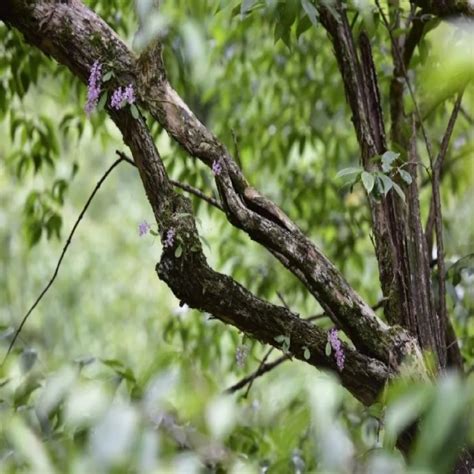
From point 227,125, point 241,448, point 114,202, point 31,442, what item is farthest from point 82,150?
point 31,442

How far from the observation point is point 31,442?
484 millimetres

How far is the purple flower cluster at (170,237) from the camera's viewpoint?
961 millimetres

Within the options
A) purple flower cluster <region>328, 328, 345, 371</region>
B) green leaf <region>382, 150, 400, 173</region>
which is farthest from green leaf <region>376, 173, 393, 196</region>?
purple flower cluster <region>328, 328, 345, 371</region>

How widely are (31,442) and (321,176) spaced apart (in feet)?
6.13

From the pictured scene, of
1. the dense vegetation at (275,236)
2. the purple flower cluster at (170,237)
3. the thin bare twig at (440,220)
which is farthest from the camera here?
the thin bare twig at (440,220)

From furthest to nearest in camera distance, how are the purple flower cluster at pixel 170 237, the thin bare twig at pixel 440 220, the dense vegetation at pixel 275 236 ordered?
1. the thin bare twig at pixel 440 220
2. the purple flower cluster at pixel 170 237
3. the dense vegetation at pixel 275 236

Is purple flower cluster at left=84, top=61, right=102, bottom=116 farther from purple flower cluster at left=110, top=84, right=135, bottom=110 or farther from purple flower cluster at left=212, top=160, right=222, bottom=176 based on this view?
purple flower cluster at left=212, top=160, right=222, bottom=176

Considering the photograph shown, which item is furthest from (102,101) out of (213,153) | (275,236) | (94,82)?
(275,236)

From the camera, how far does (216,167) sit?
102cm

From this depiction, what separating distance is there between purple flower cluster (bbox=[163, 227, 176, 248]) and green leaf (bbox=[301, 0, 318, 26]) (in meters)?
0.30

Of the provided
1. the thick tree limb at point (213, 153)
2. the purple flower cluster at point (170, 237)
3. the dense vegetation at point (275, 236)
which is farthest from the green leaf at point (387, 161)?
the purple flower cluster at point (170, 237)

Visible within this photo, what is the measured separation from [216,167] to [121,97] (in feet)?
0.43

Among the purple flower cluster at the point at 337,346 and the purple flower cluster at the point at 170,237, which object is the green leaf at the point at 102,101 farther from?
the purple flower cluster at the point at 337,346

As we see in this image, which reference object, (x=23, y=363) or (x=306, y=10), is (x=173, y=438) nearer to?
(x=23, y=363)
